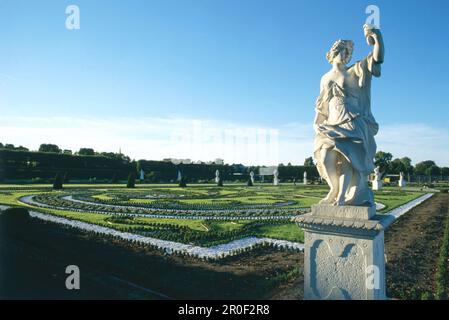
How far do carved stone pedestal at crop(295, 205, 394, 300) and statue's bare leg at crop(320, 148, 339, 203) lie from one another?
0.80 feet

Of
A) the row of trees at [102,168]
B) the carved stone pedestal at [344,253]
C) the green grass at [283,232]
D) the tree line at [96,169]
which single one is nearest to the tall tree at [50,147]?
the row of trees at [102,168]

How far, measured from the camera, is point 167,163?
48594 millimetres

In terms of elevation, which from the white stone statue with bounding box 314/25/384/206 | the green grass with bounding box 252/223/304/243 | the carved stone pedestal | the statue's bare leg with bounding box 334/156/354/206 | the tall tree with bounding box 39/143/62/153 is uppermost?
the tall tree with bounding box 39/143/62/153

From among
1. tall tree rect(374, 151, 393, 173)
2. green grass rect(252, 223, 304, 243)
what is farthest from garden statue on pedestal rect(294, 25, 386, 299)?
tall tree rect(374, 151, 393, 173)

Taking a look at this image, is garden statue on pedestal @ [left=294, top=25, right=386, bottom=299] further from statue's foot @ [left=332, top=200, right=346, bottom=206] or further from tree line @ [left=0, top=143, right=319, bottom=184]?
tree line @ [left=0, top=143, right=319, bottom=184]

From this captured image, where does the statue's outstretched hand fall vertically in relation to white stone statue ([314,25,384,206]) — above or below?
above

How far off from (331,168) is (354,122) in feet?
2.39

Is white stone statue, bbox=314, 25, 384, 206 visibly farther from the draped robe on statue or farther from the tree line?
the tree line

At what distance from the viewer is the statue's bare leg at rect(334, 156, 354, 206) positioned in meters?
4.72

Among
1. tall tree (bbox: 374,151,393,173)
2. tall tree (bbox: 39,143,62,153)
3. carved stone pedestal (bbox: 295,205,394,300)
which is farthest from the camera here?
tall tree (bbox: 39,143,62,153)

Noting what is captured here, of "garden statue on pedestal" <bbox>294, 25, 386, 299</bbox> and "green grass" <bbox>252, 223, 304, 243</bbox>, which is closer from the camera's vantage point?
"garden statue on pedestal" <bbox>294, 25, 386, 299</bbox>

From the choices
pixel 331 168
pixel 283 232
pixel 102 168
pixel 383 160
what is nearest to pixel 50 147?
pixel 102 168

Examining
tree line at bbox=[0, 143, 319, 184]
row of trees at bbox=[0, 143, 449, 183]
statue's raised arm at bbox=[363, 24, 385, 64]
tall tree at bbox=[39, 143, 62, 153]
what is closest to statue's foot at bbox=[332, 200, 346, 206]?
statue's raised arm at bbox=[363, 24, 385, 64]

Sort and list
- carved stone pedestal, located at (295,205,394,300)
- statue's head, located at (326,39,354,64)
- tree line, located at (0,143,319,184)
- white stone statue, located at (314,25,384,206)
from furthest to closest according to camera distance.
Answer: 1. tree line, located at (0,143,319,184)
2. statue's head, located at (326,39,354,64)
3. white stone statue, located at (314,25,384,206)
4. carved stone pedestal, located at (295,205,394,300)
